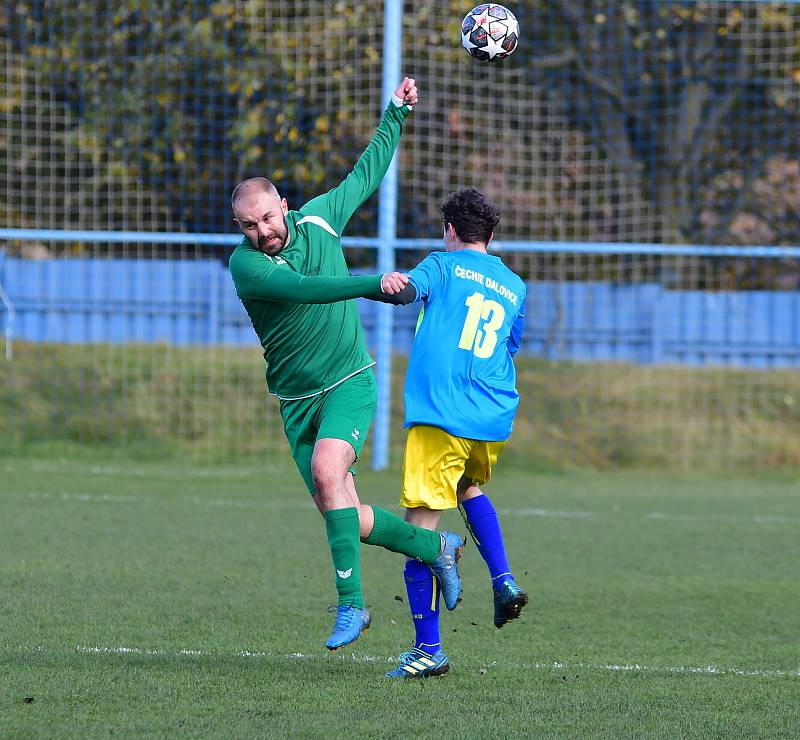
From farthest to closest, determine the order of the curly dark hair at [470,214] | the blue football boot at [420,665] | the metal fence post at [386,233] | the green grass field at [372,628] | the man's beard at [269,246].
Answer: the metal fence post at [386,233], the curly dark hair at [470,214], the man's beard at [269,246], the blue football boot at [420,665], the green grass field at [372,628]

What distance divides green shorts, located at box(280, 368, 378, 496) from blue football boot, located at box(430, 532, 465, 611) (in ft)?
1.66

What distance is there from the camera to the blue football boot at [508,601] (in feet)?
18.1

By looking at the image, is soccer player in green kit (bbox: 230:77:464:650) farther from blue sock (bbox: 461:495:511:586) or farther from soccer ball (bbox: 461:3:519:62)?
soccer ball (bbox: 461:3:519:62)

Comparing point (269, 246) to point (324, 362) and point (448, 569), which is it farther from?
point (448, 569)

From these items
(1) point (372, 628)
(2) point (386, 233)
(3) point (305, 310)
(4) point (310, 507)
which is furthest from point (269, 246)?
(2) point (386, 233)

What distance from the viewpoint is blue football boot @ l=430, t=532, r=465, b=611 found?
5.34 meters

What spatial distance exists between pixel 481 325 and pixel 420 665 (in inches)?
51.5

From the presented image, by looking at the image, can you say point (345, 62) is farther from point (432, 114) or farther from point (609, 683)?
point (609, 683)

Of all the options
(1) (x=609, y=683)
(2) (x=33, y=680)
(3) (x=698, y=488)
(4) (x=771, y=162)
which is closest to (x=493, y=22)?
(1) (x=609, y=683)

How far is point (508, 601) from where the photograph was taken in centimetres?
551

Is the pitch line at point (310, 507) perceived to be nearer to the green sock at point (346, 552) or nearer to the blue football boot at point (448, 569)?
the blue football boot at point (448, 569)

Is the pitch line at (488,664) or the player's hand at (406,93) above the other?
the player's hand at (406,93)

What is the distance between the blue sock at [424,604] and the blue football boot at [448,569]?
0.03 meters

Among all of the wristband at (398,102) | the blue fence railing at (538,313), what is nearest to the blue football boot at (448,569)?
the wristband at (398,102)
